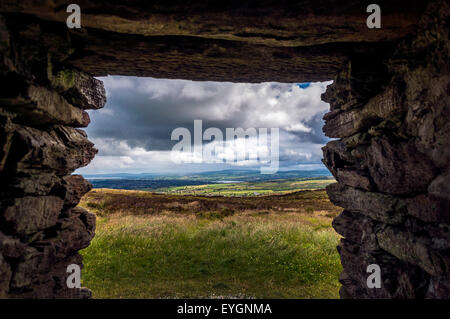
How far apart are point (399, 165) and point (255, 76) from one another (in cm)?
401

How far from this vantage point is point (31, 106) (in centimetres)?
451

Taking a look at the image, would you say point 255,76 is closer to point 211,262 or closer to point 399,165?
point 399,165

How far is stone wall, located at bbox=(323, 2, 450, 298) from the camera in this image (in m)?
4.04

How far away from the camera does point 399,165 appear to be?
192 inches

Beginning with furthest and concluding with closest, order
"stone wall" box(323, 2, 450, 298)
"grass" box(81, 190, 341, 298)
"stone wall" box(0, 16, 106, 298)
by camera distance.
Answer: "grass" box(81, 190, 341, 298) < "stone wall" box(0, 16, 106, 298) < "stone wall" box(323, 2, 450, 298)

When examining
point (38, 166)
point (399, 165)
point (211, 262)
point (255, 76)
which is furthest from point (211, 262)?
point (399, 165)

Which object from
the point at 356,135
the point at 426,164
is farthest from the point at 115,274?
the point at 426,164

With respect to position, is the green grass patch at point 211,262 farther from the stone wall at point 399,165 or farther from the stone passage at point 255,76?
the stone wall at point 399,165

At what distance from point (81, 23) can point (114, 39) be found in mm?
737

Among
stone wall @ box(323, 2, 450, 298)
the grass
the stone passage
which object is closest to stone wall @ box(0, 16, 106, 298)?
the stone passage

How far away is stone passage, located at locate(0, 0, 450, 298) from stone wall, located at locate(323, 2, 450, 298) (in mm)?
25

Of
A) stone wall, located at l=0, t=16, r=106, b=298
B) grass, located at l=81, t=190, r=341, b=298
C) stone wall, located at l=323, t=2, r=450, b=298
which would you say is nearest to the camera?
stone wall, located at l=323, t=2, r=450, b=298

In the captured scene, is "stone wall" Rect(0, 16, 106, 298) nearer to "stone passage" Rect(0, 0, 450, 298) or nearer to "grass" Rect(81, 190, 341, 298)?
"stone passage" Rect(0, 0, 450, 298)

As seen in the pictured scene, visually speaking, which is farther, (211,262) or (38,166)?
(211,262)
